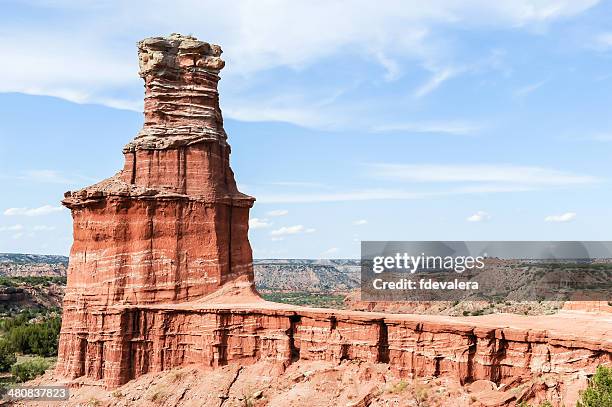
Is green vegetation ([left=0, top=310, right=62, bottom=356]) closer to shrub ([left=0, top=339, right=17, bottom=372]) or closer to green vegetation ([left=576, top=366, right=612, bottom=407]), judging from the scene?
shrub ([left=0, top=339, right=17, bottom=372])

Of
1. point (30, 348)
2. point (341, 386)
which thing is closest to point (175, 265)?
point (341, 386)

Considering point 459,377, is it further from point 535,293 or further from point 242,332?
point 535,293

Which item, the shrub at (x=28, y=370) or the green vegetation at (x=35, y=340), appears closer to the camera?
the shrub at (x=28, y=370)

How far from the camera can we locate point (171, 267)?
44.0m

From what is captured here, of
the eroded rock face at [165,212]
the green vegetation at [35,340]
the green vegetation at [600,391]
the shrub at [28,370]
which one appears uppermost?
the eroded rock face at [165,212]

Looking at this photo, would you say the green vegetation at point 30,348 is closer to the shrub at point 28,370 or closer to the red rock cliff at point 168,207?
the shrub at point 28,370

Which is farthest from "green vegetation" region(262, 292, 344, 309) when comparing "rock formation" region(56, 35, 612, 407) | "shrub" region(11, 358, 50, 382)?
"rock formation" region(56, 35, 612, 407)

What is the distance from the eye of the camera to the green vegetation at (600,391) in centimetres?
2380

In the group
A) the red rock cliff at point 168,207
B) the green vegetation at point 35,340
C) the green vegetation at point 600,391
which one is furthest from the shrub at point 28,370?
the green vegetation at point 600,391

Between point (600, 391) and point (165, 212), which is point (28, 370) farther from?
point (600, 391)

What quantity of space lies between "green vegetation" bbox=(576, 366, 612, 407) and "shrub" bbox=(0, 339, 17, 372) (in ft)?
174

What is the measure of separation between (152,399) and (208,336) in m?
5.17

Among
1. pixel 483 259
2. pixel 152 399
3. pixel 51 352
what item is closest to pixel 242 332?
pixel 152 399

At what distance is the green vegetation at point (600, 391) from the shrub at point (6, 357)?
5291 centimetres
